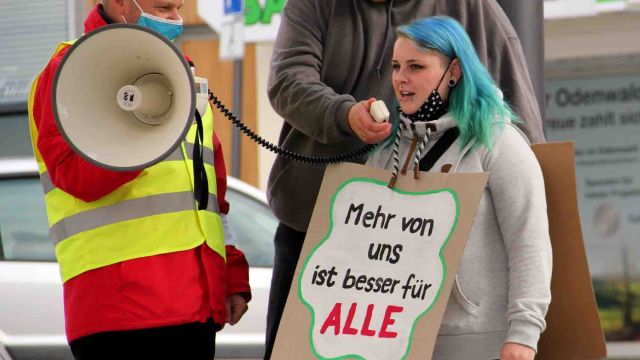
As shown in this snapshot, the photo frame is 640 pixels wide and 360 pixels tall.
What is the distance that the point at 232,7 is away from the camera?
1258 cm

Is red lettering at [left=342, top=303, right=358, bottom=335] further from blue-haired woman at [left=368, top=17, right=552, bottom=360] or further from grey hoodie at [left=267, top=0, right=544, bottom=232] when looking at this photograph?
grey hoodie at [left=267, top=0, right=544, bottom=232]

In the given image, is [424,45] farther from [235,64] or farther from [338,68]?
[235,64]

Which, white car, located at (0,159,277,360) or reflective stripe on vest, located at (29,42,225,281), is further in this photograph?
white car, located at (0,159,277,360)

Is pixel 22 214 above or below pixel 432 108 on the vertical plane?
below

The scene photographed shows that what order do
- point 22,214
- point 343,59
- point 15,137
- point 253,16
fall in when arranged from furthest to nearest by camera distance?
point 253,16
point 15,137
point 22,214
point 343,59

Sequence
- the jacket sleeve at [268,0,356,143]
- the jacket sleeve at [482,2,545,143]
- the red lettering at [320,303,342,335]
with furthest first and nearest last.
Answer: the jacket sleeve at [482,2,545,143]
the jacket sleeve at [268,0,356,143]
the red lettering at [320,303,342,335]

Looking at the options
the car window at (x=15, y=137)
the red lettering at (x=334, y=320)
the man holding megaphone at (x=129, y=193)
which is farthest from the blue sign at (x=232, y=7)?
the red lettering at (x=334, y=320)

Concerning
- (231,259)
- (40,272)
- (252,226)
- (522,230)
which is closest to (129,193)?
(231,259)

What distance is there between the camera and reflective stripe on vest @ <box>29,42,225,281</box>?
387cm

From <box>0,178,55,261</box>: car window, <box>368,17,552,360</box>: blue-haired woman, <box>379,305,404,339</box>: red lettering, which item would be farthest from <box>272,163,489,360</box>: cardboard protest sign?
<box>0,178,55,261</box>: car window

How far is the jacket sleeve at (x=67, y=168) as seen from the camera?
3.76 meters

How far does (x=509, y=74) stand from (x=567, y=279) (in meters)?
0.81

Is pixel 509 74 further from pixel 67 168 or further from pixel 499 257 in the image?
pixel 67 168

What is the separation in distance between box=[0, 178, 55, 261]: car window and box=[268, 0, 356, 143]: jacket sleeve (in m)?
3.44
